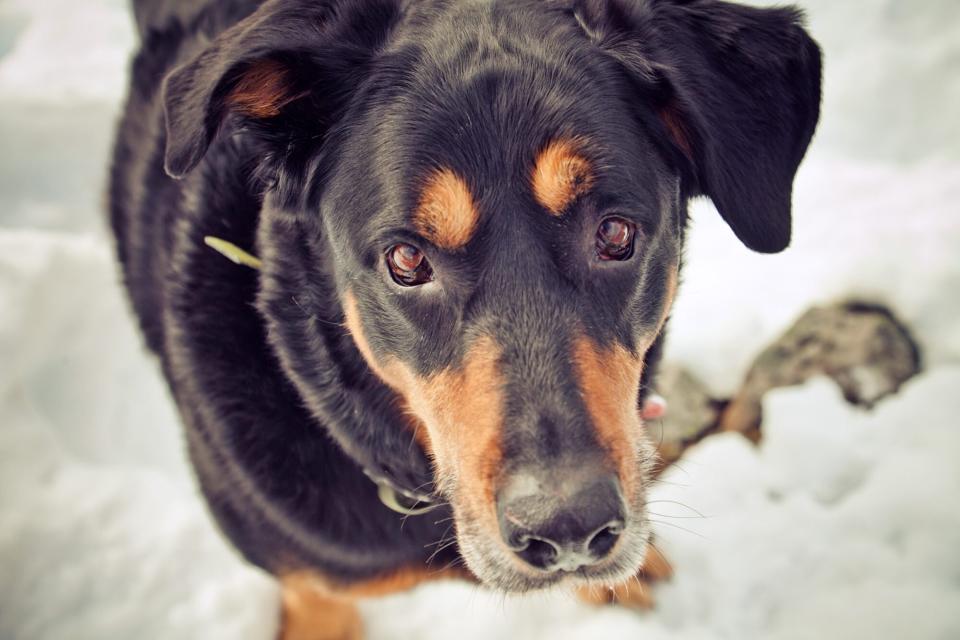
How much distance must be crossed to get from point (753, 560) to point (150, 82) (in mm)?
2809

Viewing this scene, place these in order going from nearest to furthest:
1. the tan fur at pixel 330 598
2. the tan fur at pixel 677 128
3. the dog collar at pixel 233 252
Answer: the tan fur at pixel 677 128
the dog collar at pixel 233 252
the tan fur at pixel 330 598

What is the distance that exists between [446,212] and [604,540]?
Result: 726 mm

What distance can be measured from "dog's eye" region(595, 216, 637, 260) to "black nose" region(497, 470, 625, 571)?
52cm

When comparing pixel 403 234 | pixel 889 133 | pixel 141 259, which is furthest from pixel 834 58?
pixel 141 259

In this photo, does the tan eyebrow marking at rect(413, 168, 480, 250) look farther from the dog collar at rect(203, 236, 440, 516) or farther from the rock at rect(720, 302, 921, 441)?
the rock at rect(720, 302, 921, 441)

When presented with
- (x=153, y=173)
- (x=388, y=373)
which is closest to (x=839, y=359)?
(x=388, y=373)

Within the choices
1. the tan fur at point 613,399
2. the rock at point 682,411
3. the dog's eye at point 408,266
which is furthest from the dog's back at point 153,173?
the rock at point 682,411

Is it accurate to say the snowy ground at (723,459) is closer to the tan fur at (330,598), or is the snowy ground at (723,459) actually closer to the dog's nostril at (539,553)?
the tan fur at (330,598)

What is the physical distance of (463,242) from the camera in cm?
138

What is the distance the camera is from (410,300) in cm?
149

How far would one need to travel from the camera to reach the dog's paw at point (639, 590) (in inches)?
90.2

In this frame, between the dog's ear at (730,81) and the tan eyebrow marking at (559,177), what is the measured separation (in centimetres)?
32

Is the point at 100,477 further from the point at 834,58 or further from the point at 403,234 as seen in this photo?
the point at 834,58

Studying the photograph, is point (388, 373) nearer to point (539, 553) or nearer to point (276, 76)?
point (539, 553)
